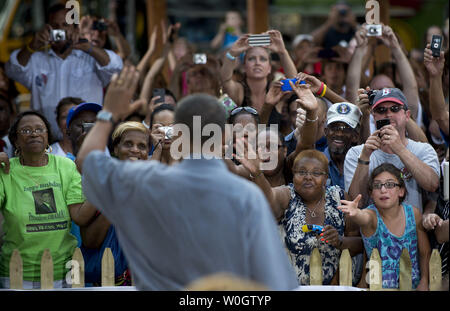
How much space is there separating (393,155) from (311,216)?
725 mm

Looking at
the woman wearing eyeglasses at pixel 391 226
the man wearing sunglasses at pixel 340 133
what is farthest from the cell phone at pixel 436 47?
the woman wearing eyeglasses at pixel 391 226

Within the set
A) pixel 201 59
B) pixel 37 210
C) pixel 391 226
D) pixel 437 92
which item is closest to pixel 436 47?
pixel 437 92

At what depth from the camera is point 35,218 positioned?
15.0 ft

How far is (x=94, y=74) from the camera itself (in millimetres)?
6621

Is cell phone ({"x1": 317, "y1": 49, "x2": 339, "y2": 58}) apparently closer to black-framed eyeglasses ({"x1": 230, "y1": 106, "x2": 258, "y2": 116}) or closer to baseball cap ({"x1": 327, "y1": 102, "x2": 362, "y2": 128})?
black-framed eyeglasses ({"x1": 230, "y1": 106, "x2": 258, "y2": 116})

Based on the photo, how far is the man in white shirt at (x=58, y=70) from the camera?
651 centimetres

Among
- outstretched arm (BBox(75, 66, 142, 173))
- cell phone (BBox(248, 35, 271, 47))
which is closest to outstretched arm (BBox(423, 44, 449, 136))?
cell phone (BBox(248, 35, 271, 47))

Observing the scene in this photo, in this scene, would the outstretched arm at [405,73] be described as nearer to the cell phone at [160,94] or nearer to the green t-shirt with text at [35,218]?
the cell phone at [160,94]

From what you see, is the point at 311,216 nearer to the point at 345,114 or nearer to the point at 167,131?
the point at 345,114

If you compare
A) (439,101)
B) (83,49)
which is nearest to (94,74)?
(83,49)

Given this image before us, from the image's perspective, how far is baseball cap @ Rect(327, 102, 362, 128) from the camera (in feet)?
16.9

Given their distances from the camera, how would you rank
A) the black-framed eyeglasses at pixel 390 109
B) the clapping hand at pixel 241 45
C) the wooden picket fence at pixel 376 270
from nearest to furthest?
the wooden picket fence at pixel 376 270
the black-framed eyeglasses at pixel 390 109
the clapping hand at pixel 241 45

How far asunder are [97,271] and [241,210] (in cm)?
192

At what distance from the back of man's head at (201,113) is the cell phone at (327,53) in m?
3.74
